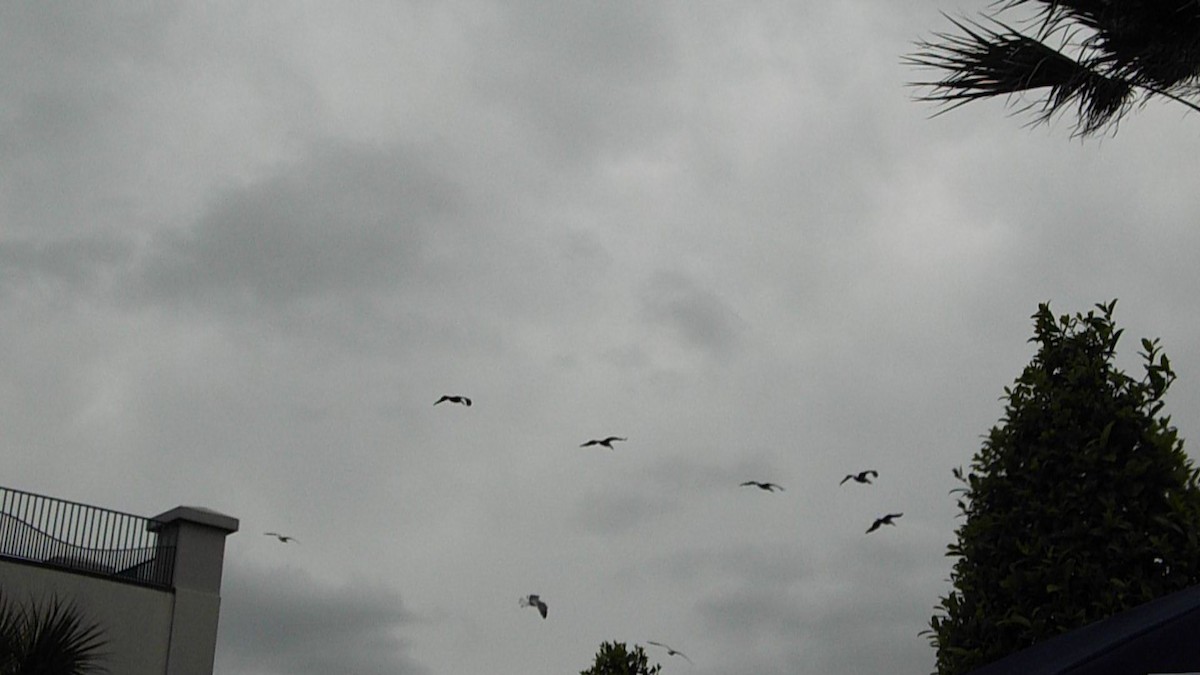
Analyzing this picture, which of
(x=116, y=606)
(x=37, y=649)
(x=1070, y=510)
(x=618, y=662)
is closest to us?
(x=1070, y=510)

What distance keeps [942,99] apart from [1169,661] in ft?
18.5

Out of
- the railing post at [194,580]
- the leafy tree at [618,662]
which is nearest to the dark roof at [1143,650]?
the leafy tree at [618,662]

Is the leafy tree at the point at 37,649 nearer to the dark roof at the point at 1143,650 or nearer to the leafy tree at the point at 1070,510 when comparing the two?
the leafy tree at the point at 1070,510

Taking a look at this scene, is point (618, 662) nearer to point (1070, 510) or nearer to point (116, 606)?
point (1070, 510)

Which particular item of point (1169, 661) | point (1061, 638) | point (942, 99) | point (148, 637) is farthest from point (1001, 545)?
point (148, 637)

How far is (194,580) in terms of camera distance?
1032 inches

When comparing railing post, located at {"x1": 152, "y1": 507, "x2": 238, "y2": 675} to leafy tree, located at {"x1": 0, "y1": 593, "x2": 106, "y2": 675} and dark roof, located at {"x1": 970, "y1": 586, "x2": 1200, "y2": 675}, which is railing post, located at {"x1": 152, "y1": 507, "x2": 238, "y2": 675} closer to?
leafy tree, located at {"x1": 0, "y1": 593, "x2": 106, "y2": 675}

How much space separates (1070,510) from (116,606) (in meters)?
22.4

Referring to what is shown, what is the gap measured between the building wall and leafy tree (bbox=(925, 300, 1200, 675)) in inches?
829

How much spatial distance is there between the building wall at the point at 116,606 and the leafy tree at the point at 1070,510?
21.1 m

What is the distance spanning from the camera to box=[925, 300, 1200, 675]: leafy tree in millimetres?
6672

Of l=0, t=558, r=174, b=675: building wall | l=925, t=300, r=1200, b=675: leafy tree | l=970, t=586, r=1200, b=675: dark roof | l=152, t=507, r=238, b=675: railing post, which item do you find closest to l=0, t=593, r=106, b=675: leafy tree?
l=0, t=558, r=174, b=675: building wall

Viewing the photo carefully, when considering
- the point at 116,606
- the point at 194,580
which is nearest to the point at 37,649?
the point at 116,606

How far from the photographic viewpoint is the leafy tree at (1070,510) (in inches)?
263
